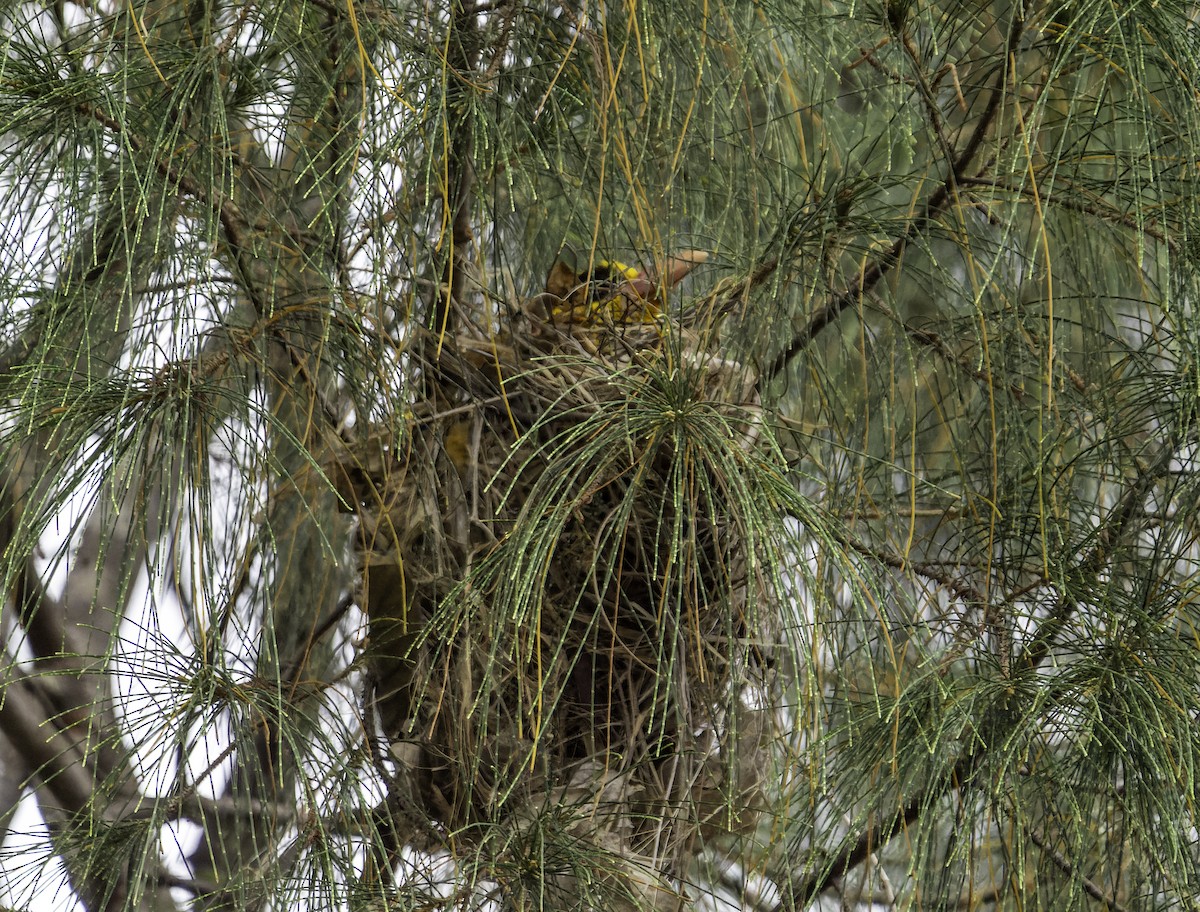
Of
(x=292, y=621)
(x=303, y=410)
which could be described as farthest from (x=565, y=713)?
(x=292, y=621)

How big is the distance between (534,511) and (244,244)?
0.32 meters

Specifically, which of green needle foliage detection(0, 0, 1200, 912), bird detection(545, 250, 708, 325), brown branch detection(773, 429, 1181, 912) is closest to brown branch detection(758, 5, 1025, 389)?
green needle foliage detection(0, 0, 1200, 912)

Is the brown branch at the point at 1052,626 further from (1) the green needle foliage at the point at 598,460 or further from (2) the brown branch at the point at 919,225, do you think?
(2) the brown branch at the point at 919,225

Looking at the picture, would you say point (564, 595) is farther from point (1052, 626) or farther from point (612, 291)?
point (1052, 626)

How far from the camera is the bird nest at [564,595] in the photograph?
1064mm

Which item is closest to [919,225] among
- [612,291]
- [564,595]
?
[612,291]

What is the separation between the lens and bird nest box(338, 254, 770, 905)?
106 centimetres

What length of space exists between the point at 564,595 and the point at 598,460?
0.41ft

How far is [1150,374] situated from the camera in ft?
4.00

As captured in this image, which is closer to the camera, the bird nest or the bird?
the bird nest

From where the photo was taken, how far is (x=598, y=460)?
1071 mm

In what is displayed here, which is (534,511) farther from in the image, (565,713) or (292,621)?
(292,621)

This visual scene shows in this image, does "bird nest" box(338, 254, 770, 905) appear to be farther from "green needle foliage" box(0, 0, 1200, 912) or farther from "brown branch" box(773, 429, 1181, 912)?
"brown branch" box(773, 429, 1181, 912)

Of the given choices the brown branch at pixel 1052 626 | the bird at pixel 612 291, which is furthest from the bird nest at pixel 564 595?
the brown branch at pixel 1052 626
